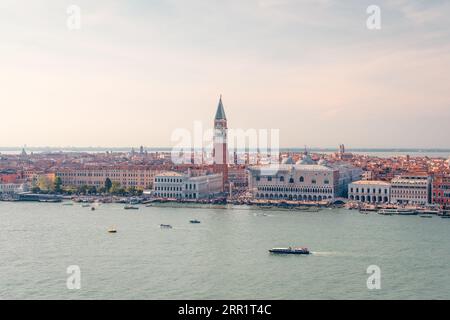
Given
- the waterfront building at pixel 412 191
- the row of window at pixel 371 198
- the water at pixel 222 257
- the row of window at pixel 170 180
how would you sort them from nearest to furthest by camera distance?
the water at pixel 222 257, the waterfront building at pixel 412 191, the row of window at pixel 371 198, the row of window at pixel 170 180

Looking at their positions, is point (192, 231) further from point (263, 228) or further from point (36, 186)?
point (36, 186)

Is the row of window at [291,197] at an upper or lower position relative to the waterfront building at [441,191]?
lower

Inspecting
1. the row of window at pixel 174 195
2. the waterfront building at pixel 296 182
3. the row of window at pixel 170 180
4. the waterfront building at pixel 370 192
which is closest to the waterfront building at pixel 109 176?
the row of window at pixel 170 180

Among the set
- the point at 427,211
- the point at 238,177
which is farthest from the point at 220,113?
the point at 427,211

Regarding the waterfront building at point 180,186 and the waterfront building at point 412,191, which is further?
the waterfront building at point 180,186

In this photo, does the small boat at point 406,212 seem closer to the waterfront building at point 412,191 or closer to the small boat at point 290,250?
the waterfront building at point 412,191

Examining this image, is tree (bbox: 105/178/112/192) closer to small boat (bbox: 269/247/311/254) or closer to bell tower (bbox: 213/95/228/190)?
bell tower (bbox: 213/95/228/190)

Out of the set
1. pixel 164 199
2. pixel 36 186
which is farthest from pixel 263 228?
pixel 36 186

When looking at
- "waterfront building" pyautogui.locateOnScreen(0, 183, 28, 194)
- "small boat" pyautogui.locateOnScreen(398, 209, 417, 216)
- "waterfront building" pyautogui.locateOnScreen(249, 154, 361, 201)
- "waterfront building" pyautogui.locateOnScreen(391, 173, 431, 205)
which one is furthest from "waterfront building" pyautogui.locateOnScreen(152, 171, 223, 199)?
"small boat" pyautogui.locateOnScreen(398, 209, 417, 216)
